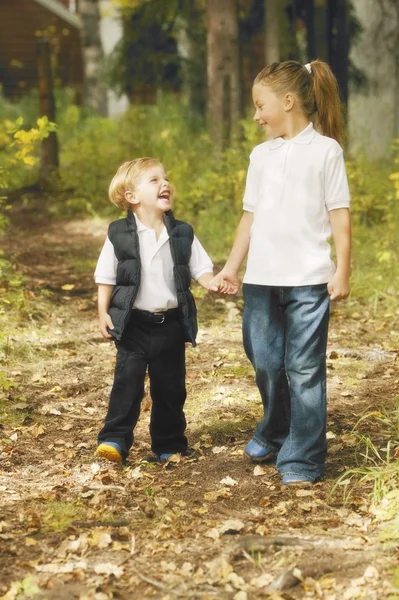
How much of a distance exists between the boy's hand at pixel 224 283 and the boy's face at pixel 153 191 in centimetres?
42

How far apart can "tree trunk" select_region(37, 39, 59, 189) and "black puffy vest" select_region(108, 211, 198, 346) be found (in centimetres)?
892

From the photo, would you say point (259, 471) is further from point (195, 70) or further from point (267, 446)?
point (195, 70)

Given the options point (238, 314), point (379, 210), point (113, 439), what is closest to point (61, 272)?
point (238, 314)

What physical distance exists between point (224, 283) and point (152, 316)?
403 mm

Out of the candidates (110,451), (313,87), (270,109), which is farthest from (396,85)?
(110,451)

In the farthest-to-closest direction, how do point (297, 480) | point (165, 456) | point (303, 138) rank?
point (165, 456) < point (297, 480) < point (303, 138)

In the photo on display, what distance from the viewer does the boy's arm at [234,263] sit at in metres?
4.71

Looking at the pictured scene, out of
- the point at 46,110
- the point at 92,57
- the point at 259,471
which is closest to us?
the point at 259,471

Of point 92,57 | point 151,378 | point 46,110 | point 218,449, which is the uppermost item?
point 92,57

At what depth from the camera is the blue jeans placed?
4.55 meters

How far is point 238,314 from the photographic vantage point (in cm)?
823

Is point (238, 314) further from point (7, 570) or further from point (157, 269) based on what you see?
point (7, 570)

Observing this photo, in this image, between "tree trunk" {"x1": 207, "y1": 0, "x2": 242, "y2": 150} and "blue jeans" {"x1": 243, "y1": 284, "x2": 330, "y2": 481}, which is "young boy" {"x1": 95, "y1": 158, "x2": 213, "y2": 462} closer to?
"blue jeans" {"x1": 243, "y1": 284, "x2": 330, "y2": 481}

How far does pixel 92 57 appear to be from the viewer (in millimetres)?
24891
